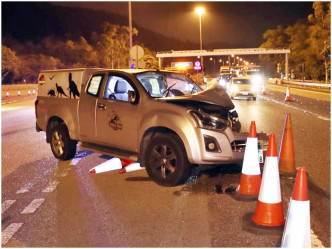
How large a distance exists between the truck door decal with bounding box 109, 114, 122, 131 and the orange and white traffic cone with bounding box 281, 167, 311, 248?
3785mm

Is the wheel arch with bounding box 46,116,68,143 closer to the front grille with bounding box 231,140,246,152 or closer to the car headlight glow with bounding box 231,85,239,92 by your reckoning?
the front grille with bounding box 231,140,246,152

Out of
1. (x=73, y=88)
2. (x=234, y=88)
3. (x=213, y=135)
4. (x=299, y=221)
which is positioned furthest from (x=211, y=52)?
(x=299, y=221)

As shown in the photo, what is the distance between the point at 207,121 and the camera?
668 cm

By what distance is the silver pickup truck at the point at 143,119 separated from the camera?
6.64 m

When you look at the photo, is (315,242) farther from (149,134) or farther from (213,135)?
(149,134)

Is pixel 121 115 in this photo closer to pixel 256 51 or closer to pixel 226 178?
pixel 226 178

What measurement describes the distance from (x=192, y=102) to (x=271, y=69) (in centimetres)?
10634

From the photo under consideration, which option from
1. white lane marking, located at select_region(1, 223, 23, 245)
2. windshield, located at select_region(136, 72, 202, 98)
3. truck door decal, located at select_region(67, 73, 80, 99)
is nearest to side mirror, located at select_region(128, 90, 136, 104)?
windshield, located at select_region(136, 72, 202, 98)

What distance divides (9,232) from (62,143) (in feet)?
12.8

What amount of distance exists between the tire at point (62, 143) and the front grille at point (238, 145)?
130 inches

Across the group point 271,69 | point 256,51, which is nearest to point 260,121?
point 256,51

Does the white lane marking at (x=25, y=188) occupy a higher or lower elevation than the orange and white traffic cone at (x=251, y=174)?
lower

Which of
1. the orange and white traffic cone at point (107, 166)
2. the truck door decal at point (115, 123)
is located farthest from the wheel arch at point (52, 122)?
the truck door decal at point (115, 123)

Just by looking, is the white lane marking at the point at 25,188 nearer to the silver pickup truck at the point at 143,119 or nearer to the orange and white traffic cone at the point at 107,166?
the orange and white traffic cone at the point at 107,166
